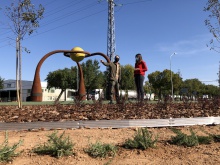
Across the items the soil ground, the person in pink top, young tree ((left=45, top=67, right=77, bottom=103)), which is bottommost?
the soil ground

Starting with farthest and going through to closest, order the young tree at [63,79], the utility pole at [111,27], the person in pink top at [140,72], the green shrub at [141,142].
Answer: the young tree at [63,79], the utility pole at [111,27], the person in pink top at [140,72], the green shrub at [141,142]

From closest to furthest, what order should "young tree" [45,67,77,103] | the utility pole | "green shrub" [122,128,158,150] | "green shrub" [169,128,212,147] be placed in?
1. "green shrub" [122,128,158,150]
2. "green shrub" [169,128,212,147]
3. the utility pole
4. "young tree" [45,67,77,103]

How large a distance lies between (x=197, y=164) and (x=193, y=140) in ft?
2.09

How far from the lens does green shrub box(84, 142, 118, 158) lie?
146 inches

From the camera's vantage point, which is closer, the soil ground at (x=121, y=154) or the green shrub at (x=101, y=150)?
the soil ground at (x=121, y=154)

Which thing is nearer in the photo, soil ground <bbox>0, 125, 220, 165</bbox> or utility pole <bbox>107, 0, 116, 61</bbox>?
soil ground <bbox>0, 125, 220, 165</bbox>

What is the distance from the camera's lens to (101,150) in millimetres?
3727

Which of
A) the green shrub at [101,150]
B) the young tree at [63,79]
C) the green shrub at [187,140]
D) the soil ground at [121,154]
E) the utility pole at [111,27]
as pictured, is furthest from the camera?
the young tree at [63,79]

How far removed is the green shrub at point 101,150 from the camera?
372cm

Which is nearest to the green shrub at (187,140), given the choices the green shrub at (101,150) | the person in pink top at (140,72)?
the green shrub at (101,150)

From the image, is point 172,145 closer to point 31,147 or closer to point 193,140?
point 193,140

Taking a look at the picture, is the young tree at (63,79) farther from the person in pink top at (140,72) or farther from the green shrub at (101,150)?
the green shrub at (101,150)

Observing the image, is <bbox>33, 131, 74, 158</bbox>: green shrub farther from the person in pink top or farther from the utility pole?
the utility pole

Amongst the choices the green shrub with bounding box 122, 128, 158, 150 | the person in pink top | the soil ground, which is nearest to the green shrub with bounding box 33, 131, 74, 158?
the soil ground
